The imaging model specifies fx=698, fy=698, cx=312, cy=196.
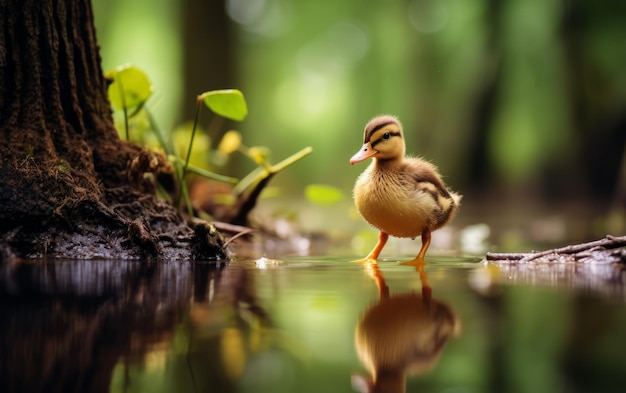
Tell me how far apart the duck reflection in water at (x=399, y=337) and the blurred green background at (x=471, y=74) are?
30.1 ft

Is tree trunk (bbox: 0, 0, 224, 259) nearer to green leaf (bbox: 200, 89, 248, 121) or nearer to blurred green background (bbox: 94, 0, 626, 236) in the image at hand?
green leaf (bbox: 200, 89, 248, 121)

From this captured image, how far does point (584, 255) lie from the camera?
340 cm

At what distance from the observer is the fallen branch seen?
325 cm

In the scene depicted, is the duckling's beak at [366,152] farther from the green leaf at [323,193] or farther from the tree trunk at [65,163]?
the green leaf at [323,193]

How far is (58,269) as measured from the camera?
282cm

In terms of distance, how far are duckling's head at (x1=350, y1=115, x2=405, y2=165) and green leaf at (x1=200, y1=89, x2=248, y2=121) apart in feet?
2.24

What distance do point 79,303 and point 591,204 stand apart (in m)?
11.7

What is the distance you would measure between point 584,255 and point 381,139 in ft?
3.86

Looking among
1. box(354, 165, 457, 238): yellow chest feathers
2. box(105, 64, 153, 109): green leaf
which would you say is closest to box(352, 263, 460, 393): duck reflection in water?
box(354, 165, 457, 238): yellow chest feathers

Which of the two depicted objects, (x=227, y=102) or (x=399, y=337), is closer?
(x=399, y=337)

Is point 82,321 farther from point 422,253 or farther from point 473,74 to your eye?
point 473,74

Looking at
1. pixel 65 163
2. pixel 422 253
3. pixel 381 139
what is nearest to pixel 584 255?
pixel 422 253

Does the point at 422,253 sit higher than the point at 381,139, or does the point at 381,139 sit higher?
the point at 381,139

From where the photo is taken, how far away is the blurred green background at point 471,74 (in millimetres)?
12523
